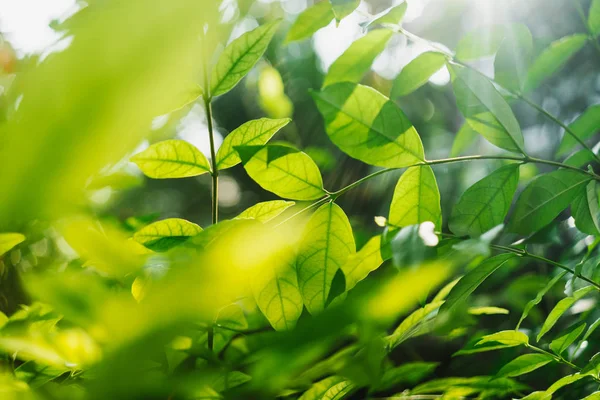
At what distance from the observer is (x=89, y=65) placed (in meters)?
0.09

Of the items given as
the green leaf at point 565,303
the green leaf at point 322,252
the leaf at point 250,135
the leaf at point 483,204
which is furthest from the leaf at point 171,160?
the green leaf at point 565,303

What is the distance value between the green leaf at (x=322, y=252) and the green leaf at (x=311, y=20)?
0.19m

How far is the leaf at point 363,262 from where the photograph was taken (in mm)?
409

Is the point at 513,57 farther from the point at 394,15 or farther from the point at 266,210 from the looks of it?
the point at 266,210

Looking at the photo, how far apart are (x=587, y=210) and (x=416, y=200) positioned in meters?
0.18

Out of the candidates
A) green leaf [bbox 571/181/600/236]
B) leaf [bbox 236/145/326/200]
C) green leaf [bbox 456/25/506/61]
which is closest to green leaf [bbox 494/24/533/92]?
green leaf [bbox 456/25/506/61]

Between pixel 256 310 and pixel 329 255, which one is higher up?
pixel 329 255

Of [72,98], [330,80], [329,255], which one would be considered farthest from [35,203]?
[330,80]

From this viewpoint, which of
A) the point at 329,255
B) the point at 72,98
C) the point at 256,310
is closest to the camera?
the point at 72,98

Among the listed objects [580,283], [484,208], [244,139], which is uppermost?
[244,139]

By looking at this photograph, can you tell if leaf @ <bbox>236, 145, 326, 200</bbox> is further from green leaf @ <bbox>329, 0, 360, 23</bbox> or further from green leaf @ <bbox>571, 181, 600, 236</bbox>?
green leaf @ <bbox>571, 181, 600, 236</bbox>

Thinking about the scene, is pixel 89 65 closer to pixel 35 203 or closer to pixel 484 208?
pixel 35 203

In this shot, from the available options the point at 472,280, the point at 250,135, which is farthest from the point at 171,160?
the point at 472,280

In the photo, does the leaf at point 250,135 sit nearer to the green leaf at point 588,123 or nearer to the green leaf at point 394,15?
the green leaf at point 394,15
